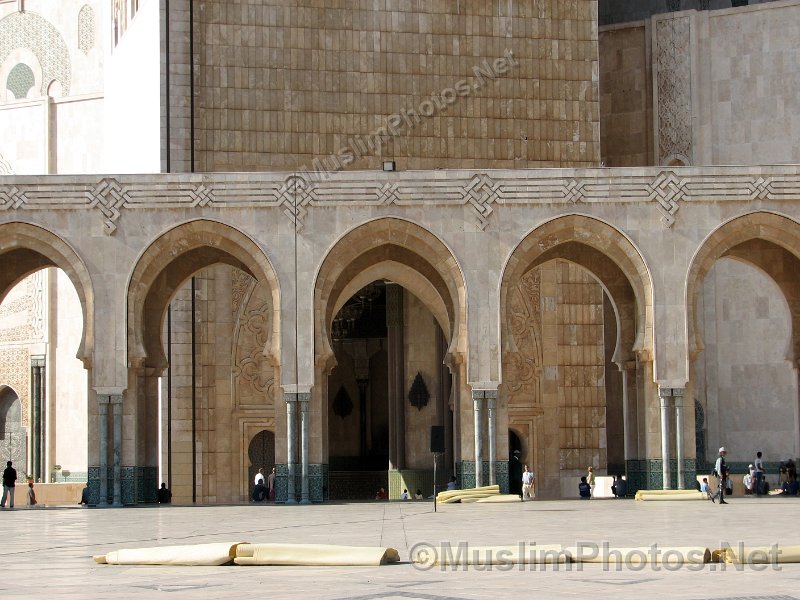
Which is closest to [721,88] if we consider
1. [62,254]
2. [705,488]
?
[705,488]

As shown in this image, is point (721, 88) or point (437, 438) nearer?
point (437, 438)

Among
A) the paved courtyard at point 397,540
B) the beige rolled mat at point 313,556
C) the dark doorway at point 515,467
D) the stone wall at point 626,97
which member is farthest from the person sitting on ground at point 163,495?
the beige rolled mat at point 313,556

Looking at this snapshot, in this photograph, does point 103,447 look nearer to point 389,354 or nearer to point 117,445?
point 117,445

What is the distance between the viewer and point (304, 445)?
870 inches

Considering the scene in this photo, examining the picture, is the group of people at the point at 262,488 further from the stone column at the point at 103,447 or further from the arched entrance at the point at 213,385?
the stone column at the point at 103,447

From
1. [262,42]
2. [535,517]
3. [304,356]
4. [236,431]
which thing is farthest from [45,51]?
[535,517]

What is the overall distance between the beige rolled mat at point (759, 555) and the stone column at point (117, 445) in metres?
12.6

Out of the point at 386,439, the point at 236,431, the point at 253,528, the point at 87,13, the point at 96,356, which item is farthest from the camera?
the point at 386,439

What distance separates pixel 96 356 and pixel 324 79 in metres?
7.67

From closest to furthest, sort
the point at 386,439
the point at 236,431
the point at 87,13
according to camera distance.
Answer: the point at 236,431 < the point at 87,13 < the point at 386,439

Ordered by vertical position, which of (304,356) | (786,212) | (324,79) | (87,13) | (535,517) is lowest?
(535,517)

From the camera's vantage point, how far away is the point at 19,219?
2200 cm

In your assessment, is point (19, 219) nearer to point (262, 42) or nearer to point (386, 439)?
Result: point (262, 42)

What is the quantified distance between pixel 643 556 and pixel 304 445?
11.4 metres
